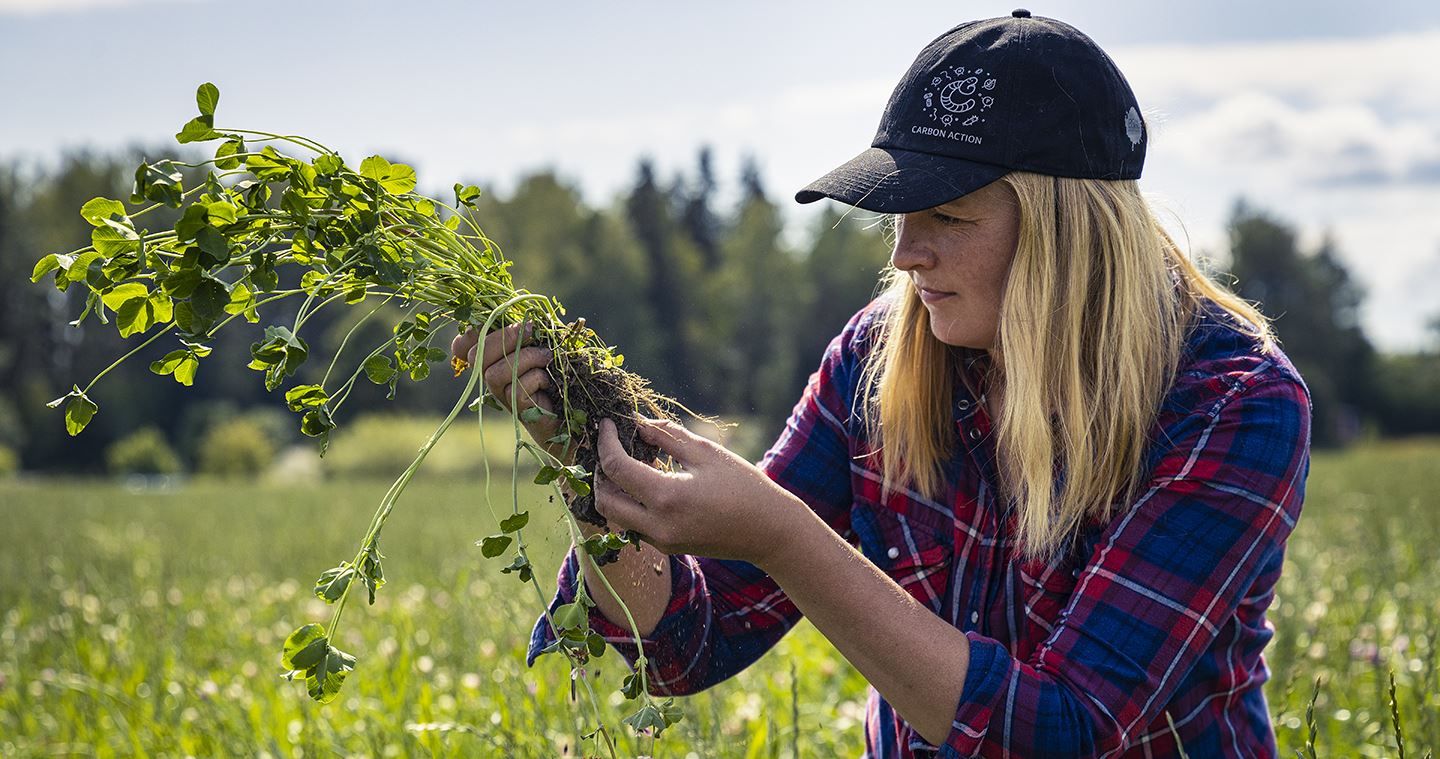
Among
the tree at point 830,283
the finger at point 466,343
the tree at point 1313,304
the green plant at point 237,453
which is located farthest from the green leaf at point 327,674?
the tree at point 1313,304

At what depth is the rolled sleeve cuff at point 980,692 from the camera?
143cm

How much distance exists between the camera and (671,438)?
147 centimetres

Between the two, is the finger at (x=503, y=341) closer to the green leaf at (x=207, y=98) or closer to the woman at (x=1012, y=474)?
the woman at (x=1012, y=474)

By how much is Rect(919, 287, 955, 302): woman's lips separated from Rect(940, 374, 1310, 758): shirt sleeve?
0.37 metres

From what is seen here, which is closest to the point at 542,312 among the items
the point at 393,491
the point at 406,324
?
the point at 406,324

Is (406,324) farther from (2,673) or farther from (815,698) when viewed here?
(2,673)

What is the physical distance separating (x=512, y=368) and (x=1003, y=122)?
29.0 inches

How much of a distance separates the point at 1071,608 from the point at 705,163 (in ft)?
187

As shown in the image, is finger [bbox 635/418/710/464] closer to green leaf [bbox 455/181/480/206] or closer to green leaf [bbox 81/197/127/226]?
green leaf [bbox 455/181/480/206]

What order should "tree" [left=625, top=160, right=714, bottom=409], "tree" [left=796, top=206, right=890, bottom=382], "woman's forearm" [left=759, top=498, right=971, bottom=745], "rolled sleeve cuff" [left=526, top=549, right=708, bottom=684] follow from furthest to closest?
1. "tree" [left=625, top=160, right=714, bottom=409]
2. "tree" [left=796, top=206, right=890, bottom=382]
3. "rolled sleeve cuff" [left=526, top=549, right=708, bottom=684]
4. "woman's forearm" [left=759, top=498, right=971, bottom=745]

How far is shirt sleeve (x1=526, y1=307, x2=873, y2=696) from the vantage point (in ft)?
5.78

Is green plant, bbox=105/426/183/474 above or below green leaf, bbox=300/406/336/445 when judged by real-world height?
below

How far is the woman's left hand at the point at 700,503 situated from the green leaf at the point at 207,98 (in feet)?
1.88

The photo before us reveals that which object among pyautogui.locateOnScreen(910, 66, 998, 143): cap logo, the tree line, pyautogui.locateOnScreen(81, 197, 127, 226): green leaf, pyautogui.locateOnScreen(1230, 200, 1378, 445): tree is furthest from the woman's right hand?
pyautogui.locateOnScreen(1230, 200, 1378, 445): tree
